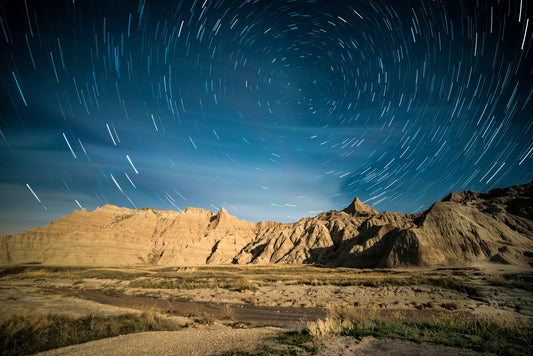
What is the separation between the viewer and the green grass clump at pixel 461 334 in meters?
7.29

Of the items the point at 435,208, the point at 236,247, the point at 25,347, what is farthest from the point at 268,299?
the point at 236,247

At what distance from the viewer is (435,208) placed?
192 ft

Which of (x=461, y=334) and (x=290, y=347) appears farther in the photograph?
(x=461, y=334)

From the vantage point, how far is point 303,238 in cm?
9669

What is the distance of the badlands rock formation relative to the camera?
164 feet

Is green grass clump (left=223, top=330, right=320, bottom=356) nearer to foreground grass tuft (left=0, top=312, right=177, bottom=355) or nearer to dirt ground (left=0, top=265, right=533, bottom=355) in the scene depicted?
dirt ground (left=0, top=265, right=533, bottom=355)

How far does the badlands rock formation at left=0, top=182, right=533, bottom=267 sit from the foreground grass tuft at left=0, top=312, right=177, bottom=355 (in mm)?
51553

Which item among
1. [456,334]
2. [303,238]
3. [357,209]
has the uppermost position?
[357,209]

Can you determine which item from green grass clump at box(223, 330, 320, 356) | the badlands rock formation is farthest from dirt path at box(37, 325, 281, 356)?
the badlands rock formation

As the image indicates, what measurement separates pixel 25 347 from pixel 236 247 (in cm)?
10578

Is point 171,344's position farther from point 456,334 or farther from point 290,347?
point 456,334

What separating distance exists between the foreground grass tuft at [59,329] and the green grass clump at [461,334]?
8.68 meters

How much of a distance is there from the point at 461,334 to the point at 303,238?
3548 inches

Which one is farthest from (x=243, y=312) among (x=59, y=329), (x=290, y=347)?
(x=59, y=329)
